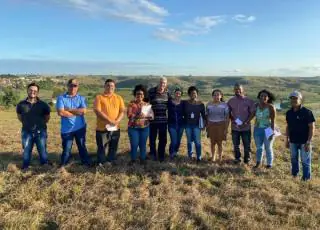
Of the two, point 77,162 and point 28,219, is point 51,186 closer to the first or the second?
point 28,219

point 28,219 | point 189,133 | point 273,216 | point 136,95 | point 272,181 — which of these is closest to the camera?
point 28,219

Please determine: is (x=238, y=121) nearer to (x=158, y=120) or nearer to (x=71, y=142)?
(x=158, y=120)

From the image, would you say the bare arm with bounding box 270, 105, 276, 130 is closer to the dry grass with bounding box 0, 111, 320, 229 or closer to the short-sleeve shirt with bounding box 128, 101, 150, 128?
the dry grass with bounding box 0, 111, 320, 229

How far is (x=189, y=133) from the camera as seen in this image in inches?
365

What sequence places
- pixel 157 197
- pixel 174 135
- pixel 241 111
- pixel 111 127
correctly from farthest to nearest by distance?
1. pixel 174 135
2. pixel 241 111
3. pixel 111 127
4. pixel 157 197

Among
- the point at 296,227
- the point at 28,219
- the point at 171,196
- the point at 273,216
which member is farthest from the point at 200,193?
the point at 28,219

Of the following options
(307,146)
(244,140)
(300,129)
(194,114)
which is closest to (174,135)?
(194,114)

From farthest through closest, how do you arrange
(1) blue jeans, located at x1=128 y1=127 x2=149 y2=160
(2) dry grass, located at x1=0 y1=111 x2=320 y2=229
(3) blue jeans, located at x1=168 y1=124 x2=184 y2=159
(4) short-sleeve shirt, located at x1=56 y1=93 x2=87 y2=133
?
(3) blue jeans, located at x1=168 y1=124 x2=184 y2=159, (1) blue jeans, located at x1=128 y1=127 x2=149 y2=160, (4) short-sleeve shirt, located at x1=56 y1=93 x2=87 y2=133, (2) dry grass, located at x1=0 y1=111 x2=320 y2=229

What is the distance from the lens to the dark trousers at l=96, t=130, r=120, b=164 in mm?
8414

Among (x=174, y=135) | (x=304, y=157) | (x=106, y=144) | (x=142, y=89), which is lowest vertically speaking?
(x=304, y=157)

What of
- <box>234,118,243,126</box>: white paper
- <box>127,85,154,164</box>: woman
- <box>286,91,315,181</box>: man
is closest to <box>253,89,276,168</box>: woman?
<box>234,118,243,126</box>: white paper

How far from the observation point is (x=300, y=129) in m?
8.04

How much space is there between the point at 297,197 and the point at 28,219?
4892 mm

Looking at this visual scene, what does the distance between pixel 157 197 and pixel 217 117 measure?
313 cm
